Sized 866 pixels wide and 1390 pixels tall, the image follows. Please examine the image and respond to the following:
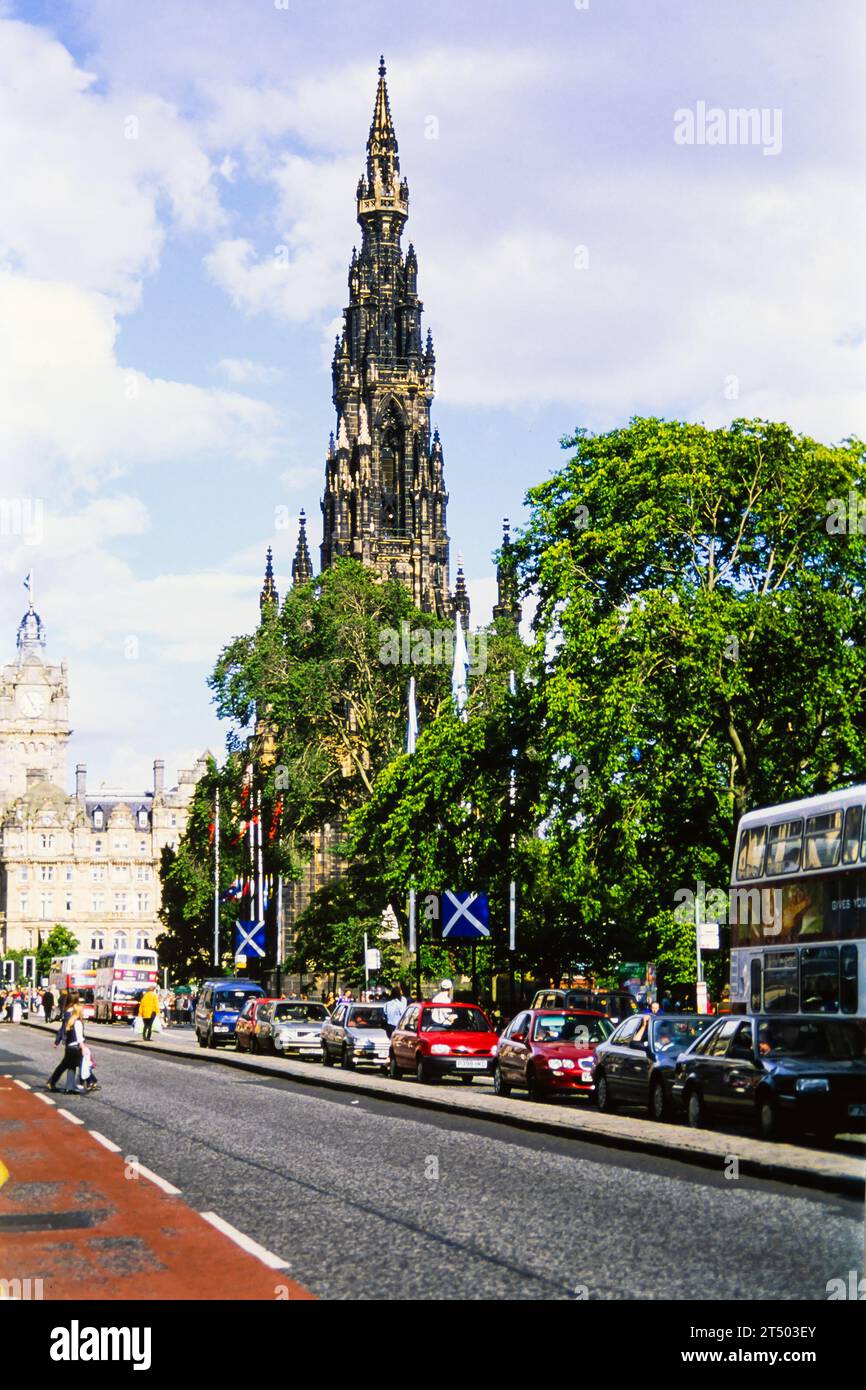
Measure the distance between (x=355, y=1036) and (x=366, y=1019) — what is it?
1.16 m

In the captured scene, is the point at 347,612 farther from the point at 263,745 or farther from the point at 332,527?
the point at 332,527

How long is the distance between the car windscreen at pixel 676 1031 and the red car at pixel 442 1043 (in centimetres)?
986

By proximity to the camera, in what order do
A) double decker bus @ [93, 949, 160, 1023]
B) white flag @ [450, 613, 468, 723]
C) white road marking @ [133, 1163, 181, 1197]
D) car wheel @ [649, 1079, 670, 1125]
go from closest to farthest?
white road marking @ [133, 1163, 181, 1197] → car wheel @ [649, 1079, 670, 1125] → white flag @ [450, 613, 468, 723] → double decker bus @ [93, 949, 160, 1023]

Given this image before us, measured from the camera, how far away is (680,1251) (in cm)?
1221

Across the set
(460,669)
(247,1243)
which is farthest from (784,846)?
(460,669)

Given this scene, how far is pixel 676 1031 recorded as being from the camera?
25.8 meters

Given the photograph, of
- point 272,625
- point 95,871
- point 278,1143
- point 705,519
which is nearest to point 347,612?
point 272,625

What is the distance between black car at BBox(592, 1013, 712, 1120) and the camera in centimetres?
2464

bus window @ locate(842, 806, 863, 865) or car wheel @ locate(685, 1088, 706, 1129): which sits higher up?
bus window @ locate(842, 806, 863, 865)

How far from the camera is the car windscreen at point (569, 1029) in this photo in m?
30.8

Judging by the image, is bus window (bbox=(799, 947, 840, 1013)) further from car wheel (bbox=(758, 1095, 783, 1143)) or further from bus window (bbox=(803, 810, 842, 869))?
car wheel (bbox=(758, 1095, 783, 1143))

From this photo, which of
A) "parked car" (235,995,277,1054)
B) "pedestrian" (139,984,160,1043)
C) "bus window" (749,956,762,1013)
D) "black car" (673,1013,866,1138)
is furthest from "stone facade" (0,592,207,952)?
"black car" (673,1013,866,1138)

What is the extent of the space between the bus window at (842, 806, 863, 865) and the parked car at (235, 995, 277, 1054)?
27.3 metres

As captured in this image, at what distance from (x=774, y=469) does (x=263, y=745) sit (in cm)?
3683
